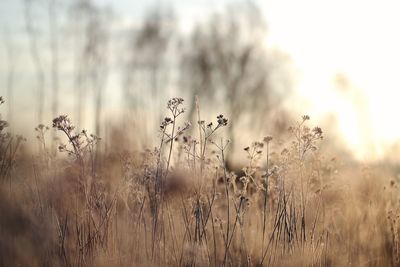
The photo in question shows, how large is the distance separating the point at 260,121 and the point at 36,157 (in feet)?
41.1

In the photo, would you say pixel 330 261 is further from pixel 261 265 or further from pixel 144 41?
pixel 144 41

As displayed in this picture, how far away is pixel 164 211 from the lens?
469 cm

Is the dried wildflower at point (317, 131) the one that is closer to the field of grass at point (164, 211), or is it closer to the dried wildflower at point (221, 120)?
the field of grass at point (164, 211)

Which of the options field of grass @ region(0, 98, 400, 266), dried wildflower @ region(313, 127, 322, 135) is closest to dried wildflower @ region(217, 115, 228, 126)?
field of grass @ region(0, 98, 400, 266)

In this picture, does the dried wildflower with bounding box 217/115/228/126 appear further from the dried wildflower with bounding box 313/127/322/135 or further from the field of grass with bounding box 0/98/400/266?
the dried wildflower with bounding box 313/127/322/135

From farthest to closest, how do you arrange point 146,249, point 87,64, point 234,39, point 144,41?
point 234,39 < point 144,41 < point 87,64 < point 146,249

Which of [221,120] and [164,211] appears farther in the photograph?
[164,211]

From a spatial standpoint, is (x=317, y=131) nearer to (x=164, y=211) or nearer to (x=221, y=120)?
(x=221, y=120)

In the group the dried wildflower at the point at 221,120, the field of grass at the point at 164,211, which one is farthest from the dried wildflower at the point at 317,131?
the dried wildflower at the point at 221,120

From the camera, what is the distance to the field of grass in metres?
3.93

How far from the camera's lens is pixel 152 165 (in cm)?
445

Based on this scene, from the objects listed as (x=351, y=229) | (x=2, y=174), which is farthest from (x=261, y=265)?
(x=2, y=174)

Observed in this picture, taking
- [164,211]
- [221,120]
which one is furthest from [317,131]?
[164,211]

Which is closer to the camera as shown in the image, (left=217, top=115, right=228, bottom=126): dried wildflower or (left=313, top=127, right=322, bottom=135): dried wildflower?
(left=217, top=115, right=228, bottom=126): dried wildflower
